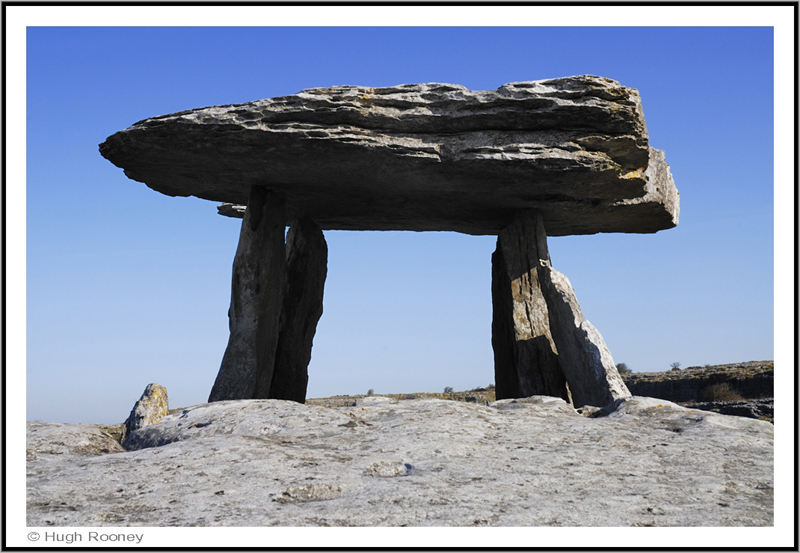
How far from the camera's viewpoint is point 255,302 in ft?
32.8

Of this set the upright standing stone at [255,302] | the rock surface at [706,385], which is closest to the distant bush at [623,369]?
the rock surface at [706,385]

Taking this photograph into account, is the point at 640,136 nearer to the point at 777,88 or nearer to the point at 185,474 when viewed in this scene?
the point at 777,88

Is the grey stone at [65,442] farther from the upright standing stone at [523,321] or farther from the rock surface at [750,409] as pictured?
the rock surface at [750,409]

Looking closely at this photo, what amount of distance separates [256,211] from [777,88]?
22.9 ft

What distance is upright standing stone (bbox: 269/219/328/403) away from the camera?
11.3m

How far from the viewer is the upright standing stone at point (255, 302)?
31.6 ft

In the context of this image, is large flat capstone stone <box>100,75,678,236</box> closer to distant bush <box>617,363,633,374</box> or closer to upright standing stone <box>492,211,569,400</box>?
upright standing stone <box>492,211,569,400</box>

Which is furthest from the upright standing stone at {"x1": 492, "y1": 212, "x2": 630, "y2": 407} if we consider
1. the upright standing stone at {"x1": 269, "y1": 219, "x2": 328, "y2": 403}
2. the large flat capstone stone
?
the upright standing stone at {"x1": 269, "y1": 219, "x2": 328, "y2": 403}

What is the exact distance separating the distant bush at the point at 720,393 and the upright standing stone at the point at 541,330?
14.7 ft

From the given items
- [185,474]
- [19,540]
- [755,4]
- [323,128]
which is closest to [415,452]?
[185,474]

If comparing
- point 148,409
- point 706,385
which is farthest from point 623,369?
point 148,409

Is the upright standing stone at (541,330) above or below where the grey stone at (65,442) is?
above

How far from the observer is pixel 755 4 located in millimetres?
5562

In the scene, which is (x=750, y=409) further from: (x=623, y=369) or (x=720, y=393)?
(x=623, y=369)
